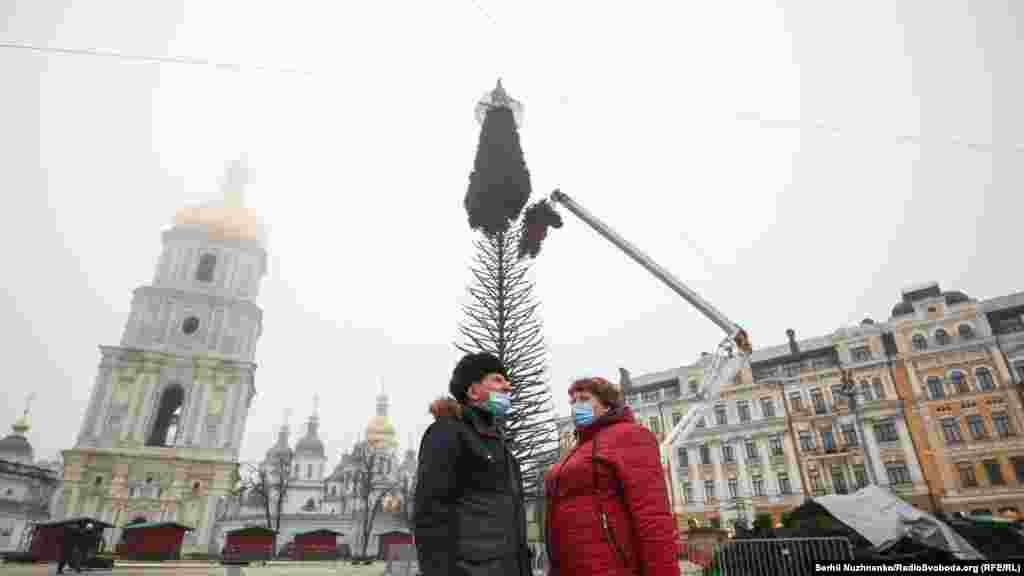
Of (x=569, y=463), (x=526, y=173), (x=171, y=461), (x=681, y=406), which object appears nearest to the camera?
(x=569, y=463)

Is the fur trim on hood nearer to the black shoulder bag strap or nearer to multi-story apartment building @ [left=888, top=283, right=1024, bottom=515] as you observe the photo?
the black shoulder bag strap

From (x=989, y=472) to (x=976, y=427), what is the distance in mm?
2506

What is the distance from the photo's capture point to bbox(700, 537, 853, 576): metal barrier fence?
884cm

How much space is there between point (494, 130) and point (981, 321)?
3521cm

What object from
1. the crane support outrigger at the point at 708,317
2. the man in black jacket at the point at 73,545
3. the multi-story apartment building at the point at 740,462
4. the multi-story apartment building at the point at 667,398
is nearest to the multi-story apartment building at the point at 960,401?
the multi-story apartment building at the point at 740,462

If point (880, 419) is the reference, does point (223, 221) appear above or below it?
above

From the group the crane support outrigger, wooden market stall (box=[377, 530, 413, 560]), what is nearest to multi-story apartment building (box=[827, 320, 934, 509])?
the crane support outrigger

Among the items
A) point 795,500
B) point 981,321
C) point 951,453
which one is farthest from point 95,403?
point 981,321

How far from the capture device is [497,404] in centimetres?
282

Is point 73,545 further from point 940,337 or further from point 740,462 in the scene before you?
point 940,337

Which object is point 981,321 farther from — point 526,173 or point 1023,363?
point 526,173

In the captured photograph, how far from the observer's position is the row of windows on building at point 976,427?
28.4 m

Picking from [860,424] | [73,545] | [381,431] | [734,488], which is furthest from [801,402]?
[381,431]

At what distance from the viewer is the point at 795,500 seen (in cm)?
3219
